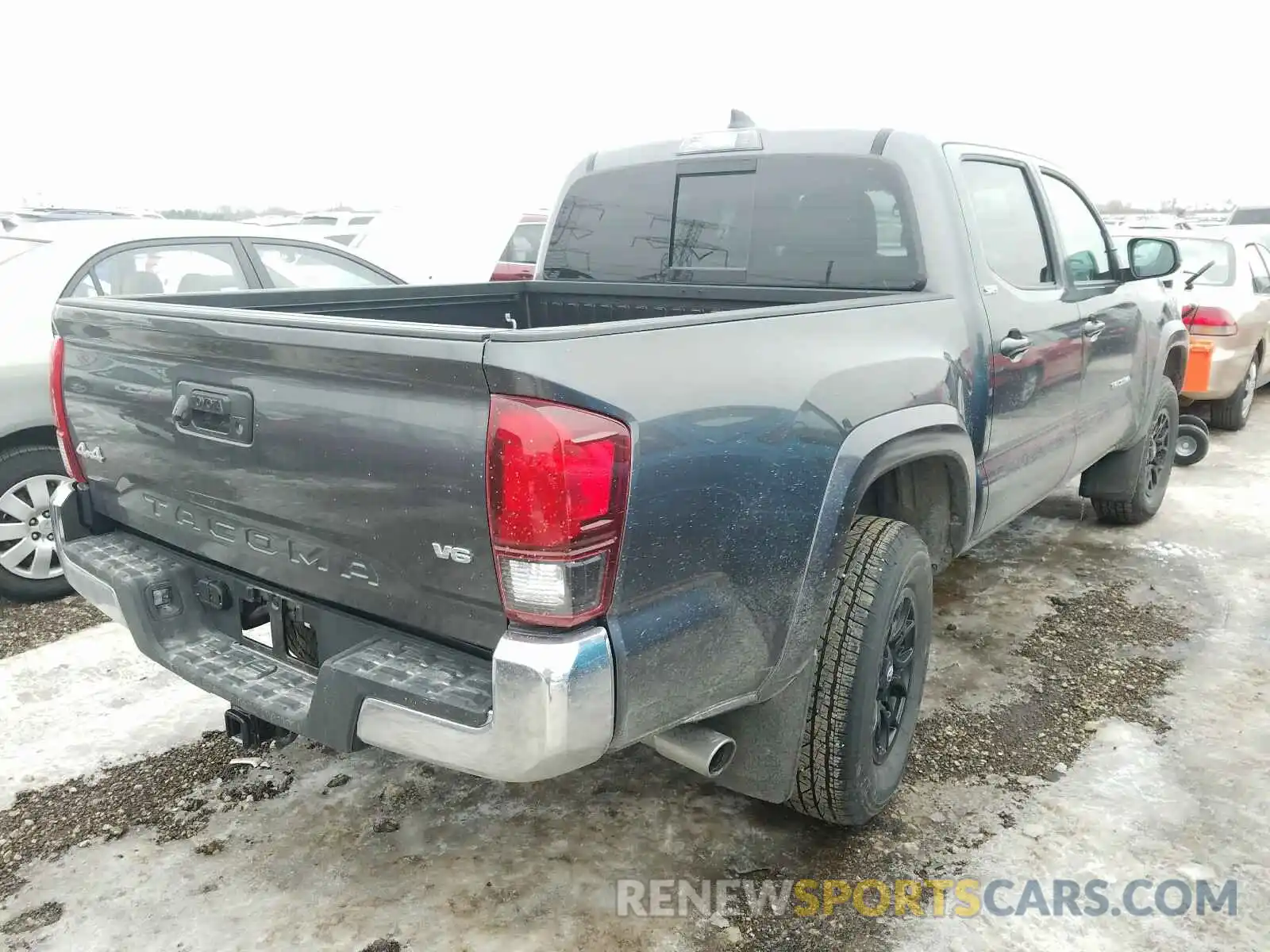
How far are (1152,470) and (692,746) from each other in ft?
14.9

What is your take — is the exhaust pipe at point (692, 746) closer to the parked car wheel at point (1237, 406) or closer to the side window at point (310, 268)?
the side window at point (310, 268)

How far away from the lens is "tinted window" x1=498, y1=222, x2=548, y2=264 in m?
12.6

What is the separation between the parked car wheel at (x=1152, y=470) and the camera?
5.33 m

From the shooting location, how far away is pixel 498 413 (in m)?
1.79

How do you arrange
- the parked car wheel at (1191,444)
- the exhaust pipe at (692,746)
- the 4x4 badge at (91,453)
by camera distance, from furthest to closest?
the parked car wheel at (1191,444), the 4x4 badge at (91,453), the exhaust pipe at (692,746)

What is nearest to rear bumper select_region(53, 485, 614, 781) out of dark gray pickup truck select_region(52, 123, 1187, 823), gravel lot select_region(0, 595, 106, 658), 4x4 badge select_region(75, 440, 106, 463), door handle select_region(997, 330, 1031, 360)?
dark gray pickup truck select_region(52, 123, 1187, 823)

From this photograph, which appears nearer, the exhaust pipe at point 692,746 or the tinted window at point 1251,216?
the exhaust pipe at point 692,746

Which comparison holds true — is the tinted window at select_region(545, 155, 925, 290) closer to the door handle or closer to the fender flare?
the door handle

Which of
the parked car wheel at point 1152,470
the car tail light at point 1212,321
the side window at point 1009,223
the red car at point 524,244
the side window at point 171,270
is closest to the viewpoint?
the side window at point 1009,223

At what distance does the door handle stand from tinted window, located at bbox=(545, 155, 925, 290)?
421mm

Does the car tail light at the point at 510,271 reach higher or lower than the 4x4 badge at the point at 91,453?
lower

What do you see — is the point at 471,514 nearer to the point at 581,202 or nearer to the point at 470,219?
the point at 581,202

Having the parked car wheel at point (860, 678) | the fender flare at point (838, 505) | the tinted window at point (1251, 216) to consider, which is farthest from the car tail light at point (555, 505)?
the tinted window at point (1251, 216)
